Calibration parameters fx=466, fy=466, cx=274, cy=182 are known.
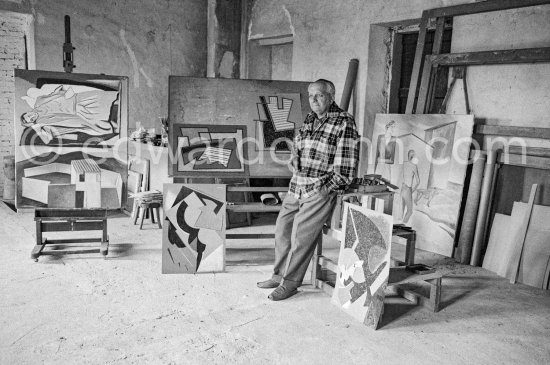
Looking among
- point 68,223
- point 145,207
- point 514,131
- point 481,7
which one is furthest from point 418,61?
A: point 68,223

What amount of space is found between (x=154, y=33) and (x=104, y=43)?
2.53 ft

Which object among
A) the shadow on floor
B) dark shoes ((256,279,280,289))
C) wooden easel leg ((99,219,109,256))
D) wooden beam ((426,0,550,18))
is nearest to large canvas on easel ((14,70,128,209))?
wooden easel leg ((99,219,109,256))

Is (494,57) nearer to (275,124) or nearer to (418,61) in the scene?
(418,61)

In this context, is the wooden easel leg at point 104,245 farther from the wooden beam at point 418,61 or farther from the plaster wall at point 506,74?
the plaster wall at point 506,74

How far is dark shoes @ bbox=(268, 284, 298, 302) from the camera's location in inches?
128

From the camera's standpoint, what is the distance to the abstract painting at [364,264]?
2.85 m

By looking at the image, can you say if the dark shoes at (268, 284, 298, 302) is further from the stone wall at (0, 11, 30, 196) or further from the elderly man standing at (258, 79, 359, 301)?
the stone wall at (0, 11, 30, 196)

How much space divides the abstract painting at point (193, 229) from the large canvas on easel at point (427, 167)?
1988 mm

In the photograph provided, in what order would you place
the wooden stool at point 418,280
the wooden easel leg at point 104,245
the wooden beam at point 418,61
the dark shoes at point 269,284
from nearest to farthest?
the wooden stool at point 418,280 < the dark shoes at point 269,284 < the wooden easel leg at point 104,245 < the wooden beam at point 418,61

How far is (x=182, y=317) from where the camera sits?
292 cm

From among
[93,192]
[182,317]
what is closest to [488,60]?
[182,317]

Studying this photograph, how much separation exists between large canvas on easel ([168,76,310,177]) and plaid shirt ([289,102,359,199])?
37.9 inches

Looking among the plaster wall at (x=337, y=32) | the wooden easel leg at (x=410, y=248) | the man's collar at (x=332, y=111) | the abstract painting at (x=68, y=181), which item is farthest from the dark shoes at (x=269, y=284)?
the plaster wall at (x=337, y=32)

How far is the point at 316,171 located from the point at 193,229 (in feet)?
3.73
